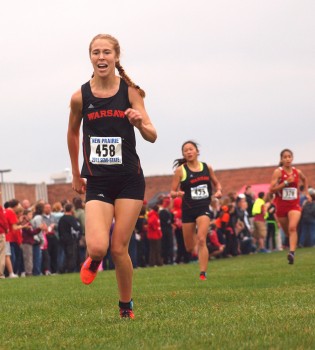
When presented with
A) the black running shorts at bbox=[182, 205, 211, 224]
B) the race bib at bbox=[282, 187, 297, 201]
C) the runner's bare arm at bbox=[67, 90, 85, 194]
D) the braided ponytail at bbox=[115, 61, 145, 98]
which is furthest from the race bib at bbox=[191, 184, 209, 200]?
the braided ponytail at bbox=[115, 61, 145, 98]

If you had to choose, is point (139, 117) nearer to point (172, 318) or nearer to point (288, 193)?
point (172, 318)

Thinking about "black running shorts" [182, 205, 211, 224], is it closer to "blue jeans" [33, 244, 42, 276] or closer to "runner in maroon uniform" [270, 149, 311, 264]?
"runner in maroon uniform" [270, 149, 311, 264]

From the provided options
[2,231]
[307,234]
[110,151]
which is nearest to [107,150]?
[110,151]

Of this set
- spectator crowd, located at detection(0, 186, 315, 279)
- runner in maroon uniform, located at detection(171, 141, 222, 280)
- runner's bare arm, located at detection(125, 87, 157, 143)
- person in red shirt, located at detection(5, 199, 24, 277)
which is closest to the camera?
runner's bare arm, located at detection(125, 87, 157, 143)

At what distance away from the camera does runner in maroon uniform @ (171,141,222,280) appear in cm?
1590

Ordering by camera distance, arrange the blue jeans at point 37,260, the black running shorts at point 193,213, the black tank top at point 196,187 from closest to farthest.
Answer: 1. the black running shorts at point 193,213
2. the black tank top at point 196,187
3. the blue jeans at point 37,260

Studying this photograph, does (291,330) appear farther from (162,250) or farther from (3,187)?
(3,187)

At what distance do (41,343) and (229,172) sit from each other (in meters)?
62.8

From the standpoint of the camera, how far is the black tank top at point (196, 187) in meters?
16.2

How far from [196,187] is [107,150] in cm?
830

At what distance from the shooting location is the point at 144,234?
94.4ft

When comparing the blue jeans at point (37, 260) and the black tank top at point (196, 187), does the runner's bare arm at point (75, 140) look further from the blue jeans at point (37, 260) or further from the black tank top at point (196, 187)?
the blue jeans at point (37, 260)

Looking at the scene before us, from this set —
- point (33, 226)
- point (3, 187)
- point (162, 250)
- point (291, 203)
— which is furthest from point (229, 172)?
point (291, 203)

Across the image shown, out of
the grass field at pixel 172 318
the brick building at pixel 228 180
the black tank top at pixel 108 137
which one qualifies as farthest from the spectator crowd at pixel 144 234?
the brick building at pixel 228 180
